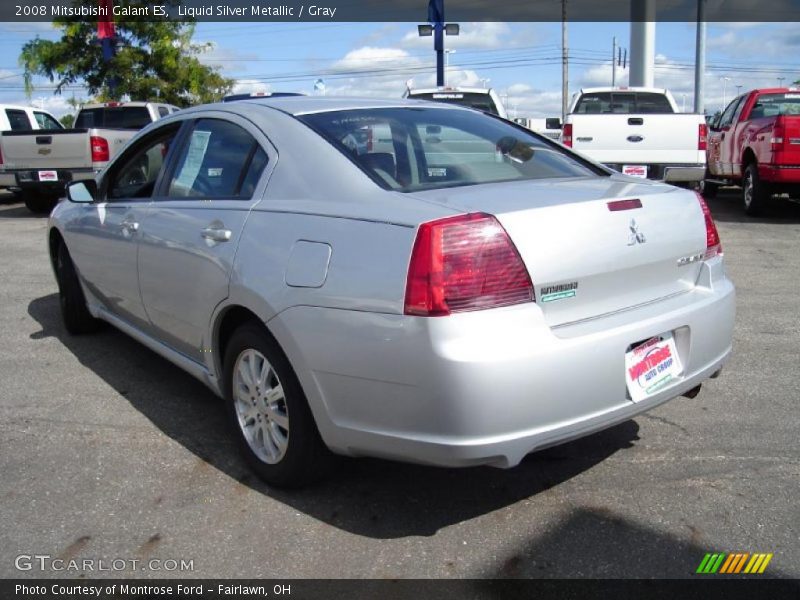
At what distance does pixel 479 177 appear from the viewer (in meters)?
3.29

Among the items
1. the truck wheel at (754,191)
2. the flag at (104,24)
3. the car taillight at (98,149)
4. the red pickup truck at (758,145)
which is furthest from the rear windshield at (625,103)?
the flag at (104,24)

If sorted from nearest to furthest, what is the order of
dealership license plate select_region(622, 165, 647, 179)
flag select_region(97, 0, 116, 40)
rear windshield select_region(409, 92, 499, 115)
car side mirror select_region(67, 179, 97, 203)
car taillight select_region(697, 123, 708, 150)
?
car side mirror select_region(67, 179, 97, 203), car taillight select_region(697, 123, 708, 150), dealership license plate select_region(622, 165, 647, 179), rear windshield select_region(409, 92, 499, 115), flag select_region(97, 0, 116, 40)

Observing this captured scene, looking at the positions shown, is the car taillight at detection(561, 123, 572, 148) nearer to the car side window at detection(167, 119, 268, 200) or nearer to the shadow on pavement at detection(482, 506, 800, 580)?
the car side window at detection(167, 119, 268, 200)

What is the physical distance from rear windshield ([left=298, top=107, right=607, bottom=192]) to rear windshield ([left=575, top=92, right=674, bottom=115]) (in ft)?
29.6

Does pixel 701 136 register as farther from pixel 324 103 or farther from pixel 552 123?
pixel 324 103

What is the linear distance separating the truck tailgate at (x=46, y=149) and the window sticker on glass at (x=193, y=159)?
9.64m

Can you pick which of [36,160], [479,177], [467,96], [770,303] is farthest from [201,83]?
[479,177]

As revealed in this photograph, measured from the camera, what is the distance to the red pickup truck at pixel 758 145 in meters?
10.4

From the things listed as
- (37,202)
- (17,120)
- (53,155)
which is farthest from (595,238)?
(17,120)

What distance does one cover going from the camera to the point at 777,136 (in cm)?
1047

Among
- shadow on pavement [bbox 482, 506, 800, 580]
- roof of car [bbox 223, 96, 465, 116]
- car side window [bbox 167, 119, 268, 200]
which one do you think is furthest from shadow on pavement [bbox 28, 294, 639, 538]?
roof of car [bbox 223, 96, 465, 116]

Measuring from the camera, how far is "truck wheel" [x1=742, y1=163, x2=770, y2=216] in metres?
11.4

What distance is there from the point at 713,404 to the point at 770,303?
262 cm

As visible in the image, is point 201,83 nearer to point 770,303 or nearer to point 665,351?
point 770,303
